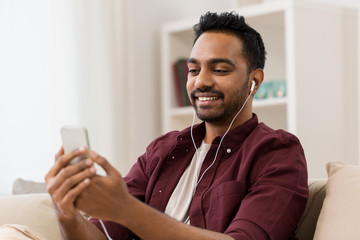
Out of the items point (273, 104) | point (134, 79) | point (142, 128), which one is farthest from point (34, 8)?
point (273, 104)

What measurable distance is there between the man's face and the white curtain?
4.26 ft

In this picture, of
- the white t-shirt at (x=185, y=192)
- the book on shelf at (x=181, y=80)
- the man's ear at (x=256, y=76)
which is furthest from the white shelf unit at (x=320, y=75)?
the white t-shirt at (x=185, y=192)

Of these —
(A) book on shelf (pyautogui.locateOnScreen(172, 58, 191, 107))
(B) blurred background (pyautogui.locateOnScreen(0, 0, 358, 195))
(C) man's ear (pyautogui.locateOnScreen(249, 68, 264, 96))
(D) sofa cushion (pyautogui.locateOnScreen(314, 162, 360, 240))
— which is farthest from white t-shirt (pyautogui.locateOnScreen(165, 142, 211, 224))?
(A) book on shelf (pyautogui.locateOnScreen(172, 58, 191, 107))

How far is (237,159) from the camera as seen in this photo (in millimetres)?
1536

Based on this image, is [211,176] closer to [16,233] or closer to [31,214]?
[16,233]

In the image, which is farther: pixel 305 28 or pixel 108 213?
pixel 305 28

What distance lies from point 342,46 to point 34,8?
4.96ft

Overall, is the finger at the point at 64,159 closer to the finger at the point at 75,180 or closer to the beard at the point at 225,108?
the finger at the point at 75,180

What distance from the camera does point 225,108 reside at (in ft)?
5.38

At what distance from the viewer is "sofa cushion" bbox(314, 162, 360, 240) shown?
1330mm

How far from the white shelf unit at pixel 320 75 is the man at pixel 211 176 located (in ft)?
3.95

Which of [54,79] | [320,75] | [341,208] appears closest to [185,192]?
[341,208]

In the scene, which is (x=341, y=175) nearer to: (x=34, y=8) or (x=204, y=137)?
(x=204, y=137)

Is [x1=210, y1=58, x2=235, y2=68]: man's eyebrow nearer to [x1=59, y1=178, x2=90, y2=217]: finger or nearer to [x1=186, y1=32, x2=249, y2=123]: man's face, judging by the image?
[x1=186, y1=32, x2=249, y2=123]: man's face
